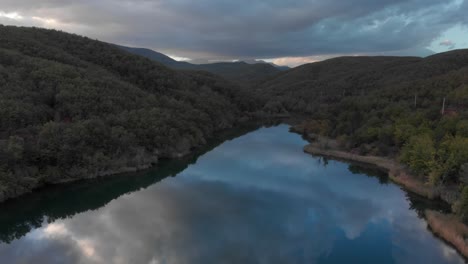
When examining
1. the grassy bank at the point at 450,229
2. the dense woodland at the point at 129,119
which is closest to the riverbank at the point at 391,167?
the dense woodland at the point at 129,119

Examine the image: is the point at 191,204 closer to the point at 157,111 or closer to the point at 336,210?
the point at 336,210

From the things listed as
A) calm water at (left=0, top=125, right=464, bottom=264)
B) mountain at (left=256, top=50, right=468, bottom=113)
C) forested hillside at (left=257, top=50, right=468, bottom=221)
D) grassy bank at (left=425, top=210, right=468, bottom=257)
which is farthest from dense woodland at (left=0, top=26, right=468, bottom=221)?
mountain at (left=256, top=50, right=468, bottom=113)

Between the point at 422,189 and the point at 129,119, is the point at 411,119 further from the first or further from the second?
the point at 129,119

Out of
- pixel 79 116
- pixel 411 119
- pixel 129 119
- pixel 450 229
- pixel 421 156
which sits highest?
pixel 411 119

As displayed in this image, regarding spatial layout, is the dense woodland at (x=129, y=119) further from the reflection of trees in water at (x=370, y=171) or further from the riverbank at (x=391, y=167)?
the reflection of trees in water at (x=370, y=171)

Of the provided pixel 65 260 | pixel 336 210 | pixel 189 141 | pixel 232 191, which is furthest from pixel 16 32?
pixel 336 210

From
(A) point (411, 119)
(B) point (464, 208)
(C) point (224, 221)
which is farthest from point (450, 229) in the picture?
(A) point (411, 119)

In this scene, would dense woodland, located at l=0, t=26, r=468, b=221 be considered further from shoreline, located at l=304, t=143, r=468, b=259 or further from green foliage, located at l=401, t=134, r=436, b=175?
shoreline, located at l=304, t=143, r=468, b=259
